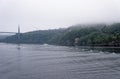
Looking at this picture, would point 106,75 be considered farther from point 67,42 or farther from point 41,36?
point 41,36

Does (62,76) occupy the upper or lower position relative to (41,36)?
lower

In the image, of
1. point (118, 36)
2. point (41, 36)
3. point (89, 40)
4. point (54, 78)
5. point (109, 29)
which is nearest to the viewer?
point (54, 78)

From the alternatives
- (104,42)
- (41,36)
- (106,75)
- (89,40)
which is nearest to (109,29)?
(89,40)

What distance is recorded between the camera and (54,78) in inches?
1002

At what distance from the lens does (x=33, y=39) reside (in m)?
190

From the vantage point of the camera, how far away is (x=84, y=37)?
13312cm

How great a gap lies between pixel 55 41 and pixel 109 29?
147 ft

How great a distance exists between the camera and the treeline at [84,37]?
114750 millimetres

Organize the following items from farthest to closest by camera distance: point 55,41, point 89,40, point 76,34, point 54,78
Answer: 1. point 55,41
2. point 76,34
3. point 89,40
4. point 54,78

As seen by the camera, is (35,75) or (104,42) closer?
(35,75)

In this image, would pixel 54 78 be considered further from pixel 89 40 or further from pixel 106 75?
pixel 89 40

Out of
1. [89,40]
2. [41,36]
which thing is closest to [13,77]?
[89,40]

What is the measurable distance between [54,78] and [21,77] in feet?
12.4

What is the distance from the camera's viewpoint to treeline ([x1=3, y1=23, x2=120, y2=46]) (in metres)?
115
